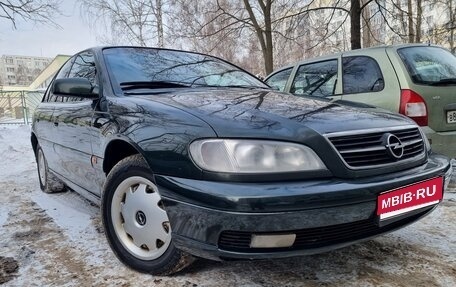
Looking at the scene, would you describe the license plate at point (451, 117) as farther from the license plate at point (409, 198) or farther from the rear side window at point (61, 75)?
the rear side window at point (61, 75)

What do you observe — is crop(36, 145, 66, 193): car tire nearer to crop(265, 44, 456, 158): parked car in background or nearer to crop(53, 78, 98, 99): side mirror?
crop(53, 78, 98, 99): side mirror

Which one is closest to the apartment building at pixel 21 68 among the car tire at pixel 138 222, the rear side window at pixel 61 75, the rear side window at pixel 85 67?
the rear side window at pixel 61 75

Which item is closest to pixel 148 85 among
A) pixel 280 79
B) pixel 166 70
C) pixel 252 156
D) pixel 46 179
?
pixel 166 70

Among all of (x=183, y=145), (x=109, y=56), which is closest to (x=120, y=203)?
(x=183, y=145)

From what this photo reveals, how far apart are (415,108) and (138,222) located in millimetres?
2830

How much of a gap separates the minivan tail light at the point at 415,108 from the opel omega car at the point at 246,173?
55.7 inches

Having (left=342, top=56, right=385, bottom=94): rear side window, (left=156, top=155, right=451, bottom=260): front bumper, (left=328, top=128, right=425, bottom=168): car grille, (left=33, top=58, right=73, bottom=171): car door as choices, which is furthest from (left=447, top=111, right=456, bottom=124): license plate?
(left=33, top=58, right=73, bottom=171): car door

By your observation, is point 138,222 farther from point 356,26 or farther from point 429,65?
point 356,26

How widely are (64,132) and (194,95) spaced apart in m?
1.38

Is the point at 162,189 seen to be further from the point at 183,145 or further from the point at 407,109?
the point at 407,109

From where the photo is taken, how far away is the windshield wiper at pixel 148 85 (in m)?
2.73

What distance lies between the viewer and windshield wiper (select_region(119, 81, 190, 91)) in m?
2.73

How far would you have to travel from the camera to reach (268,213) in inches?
67.2

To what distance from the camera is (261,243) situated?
1773 mm
